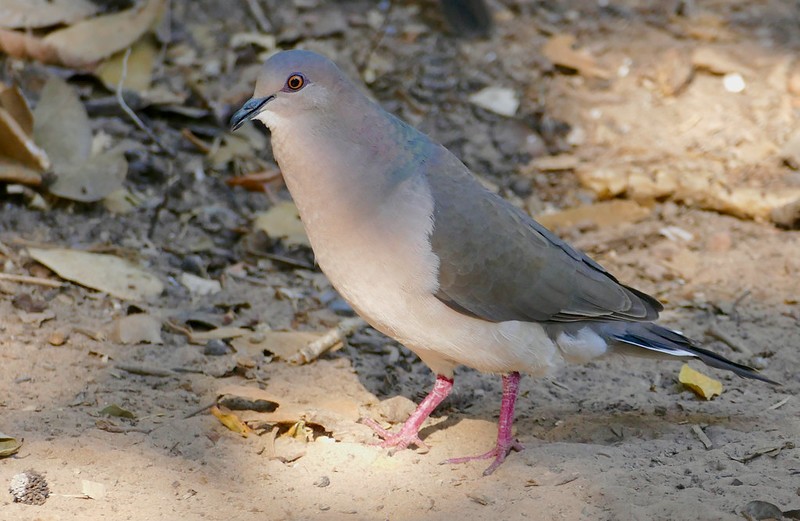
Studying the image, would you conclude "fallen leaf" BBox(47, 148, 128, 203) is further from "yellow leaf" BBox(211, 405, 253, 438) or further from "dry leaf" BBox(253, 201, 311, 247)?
"yellow leaf" BBox(211, 405, 253, 438)

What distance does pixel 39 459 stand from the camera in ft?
12.0

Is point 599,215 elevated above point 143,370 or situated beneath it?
situated beneath

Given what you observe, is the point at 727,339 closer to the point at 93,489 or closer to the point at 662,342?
the point at 662,342

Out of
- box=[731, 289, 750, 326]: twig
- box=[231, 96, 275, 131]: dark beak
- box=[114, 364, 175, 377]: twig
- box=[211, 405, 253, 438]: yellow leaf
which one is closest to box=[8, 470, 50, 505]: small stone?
box=[211, 405, 253, 438]: yellow leaf

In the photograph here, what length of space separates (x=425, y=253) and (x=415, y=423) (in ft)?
2.59

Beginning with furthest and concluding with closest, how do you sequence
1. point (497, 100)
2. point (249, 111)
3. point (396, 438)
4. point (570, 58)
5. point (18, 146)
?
point (570, 58) → point (497, 100) → point (18, 146) → point (396, 438) → point (249, 111)

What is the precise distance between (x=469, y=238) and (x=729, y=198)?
2771mm

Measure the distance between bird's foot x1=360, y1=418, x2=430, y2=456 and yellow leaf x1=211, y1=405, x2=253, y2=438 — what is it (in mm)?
519

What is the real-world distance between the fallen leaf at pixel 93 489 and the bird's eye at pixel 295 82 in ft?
5.24

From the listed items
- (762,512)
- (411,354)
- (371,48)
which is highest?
(371,48)

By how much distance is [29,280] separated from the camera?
4.94 m

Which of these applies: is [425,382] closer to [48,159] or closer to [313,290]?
[313,290]

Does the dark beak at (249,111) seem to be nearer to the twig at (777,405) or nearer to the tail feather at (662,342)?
the tail feather at (662,342)

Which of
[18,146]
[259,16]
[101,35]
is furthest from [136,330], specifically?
[259,16]
